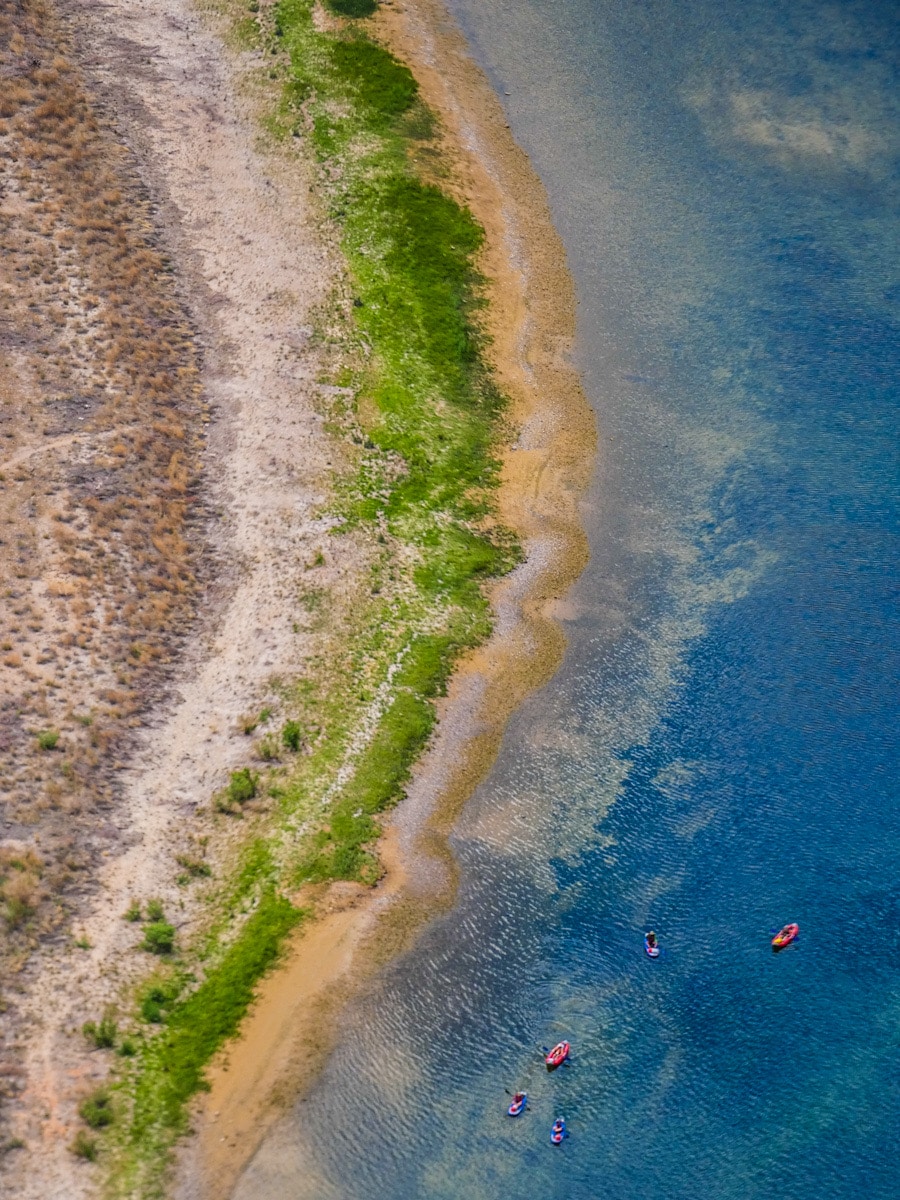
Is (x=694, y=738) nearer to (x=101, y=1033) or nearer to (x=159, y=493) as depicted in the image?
(x=101, y=1033)

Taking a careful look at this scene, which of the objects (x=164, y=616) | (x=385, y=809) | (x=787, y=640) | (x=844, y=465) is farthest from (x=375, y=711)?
(x=844, y=465)

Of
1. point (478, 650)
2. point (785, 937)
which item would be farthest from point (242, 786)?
point (785, 937)

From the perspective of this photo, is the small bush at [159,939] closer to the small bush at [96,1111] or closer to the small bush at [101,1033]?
the small bush at [101,1033]

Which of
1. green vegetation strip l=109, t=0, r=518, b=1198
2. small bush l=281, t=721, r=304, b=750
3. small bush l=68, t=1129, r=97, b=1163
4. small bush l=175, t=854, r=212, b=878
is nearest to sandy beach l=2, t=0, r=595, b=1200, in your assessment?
small bush l=68, t=1129, r=97, b=1163

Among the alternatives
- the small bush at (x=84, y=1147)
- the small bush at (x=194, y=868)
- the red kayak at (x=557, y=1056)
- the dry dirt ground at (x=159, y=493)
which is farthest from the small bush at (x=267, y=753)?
the red kayak at (x=557, y=1056)

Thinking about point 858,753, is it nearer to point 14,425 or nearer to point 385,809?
point 385,809
